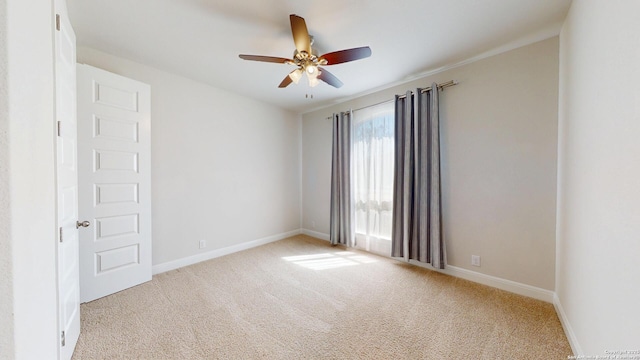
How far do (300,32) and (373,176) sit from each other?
2.27 meters

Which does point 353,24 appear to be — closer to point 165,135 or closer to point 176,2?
point 176,2

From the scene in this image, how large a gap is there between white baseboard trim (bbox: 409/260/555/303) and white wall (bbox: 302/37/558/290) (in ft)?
0.16

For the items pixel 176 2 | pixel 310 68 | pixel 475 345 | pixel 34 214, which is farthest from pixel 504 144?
pixel 34 214

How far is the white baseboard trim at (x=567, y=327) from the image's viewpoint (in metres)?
1.48

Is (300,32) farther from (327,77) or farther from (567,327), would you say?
(567,327)

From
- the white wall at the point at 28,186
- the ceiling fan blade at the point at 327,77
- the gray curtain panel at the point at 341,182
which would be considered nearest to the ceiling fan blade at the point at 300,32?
the ceiling fan blade at the point at 327,77

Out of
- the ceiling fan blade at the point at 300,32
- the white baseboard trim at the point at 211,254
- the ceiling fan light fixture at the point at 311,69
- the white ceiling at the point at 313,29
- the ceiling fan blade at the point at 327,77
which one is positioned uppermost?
the white ceiling at the point at 313,29

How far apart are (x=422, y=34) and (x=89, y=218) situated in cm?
365

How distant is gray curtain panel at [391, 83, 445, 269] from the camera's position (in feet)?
8.69

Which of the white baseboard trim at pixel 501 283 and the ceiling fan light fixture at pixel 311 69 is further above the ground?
the ceiling fan light fixture at pixel 311 69

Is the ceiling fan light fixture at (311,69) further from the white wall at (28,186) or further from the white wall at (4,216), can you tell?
the white wall at (4,216)

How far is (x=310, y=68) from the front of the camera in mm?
1979

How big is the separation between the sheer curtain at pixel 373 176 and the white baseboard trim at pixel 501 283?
852mm

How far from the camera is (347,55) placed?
185cm
